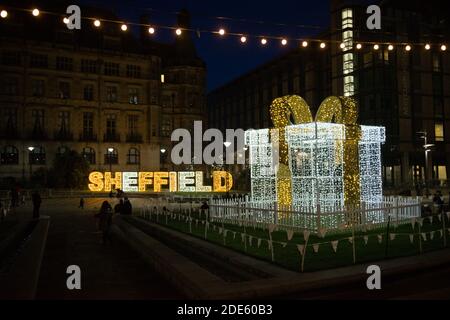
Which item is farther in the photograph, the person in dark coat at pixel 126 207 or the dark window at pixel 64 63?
the dark window at pixel 64 63

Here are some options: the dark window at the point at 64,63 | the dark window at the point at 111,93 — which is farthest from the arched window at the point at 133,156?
the dark window at the point at 64,63

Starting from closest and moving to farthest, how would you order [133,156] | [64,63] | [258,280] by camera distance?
1. [258,280]
2. [64,63]
3. [133,156]

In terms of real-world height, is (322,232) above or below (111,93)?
below

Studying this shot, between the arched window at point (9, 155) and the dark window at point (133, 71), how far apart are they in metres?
17.2

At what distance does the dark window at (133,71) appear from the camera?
5906 centimetres

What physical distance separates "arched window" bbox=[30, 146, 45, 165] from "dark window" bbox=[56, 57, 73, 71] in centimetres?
1022

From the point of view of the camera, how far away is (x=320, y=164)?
20344 millimetres

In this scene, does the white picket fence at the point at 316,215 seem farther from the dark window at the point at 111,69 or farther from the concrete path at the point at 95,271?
the dark window at the point at 111,69

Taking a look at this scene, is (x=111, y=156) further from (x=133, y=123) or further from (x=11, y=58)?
(x=11, y=58)

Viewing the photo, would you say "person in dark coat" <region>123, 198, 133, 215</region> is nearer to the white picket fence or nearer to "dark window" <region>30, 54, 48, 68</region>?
the white picket fence

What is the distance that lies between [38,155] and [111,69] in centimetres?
1431

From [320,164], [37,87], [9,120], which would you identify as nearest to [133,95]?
[37,87]

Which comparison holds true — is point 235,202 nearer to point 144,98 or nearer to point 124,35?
point 144,98
